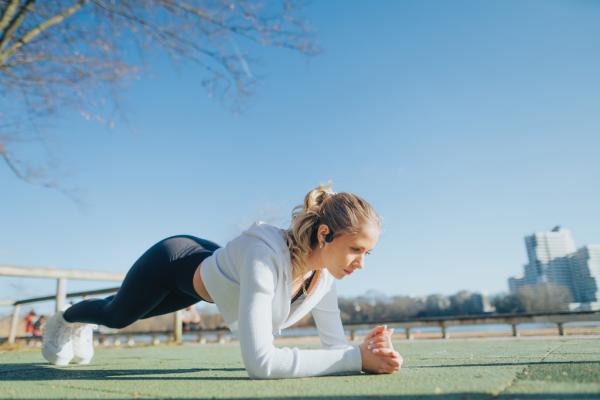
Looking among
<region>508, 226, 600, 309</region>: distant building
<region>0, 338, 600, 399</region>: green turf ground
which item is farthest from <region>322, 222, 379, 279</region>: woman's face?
<region>508, 226, 600, 309</region>: distant building

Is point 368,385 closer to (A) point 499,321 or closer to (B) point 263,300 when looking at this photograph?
(B) point 263,300

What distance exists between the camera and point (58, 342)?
9.83ft

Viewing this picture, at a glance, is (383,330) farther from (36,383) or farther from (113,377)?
(36,383)

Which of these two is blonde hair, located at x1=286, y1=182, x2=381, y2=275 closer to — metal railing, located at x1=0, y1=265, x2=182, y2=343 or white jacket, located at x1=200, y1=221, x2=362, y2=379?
white jacket, located at x1=200, y1=221, x2=362, y2=379

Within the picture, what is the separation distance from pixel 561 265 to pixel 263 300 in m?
132

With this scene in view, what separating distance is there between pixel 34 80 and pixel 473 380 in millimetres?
6500

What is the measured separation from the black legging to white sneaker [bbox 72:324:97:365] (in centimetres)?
39

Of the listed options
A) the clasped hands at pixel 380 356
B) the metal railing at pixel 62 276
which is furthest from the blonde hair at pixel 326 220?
the metal railing at pixel 62 276

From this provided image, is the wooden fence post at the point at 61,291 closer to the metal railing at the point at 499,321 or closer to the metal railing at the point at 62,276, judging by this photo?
the metal railing at the point at 62,276

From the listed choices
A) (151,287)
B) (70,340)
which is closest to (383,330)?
(151,287)

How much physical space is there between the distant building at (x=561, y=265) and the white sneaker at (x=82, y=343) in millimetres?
102362

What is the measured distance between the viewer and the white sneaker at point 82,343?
307 centimetres

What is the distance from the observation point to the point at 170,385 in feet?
6.07

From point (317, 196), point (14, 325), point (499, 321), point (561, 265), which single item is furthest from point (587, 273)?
point (317, 196)
